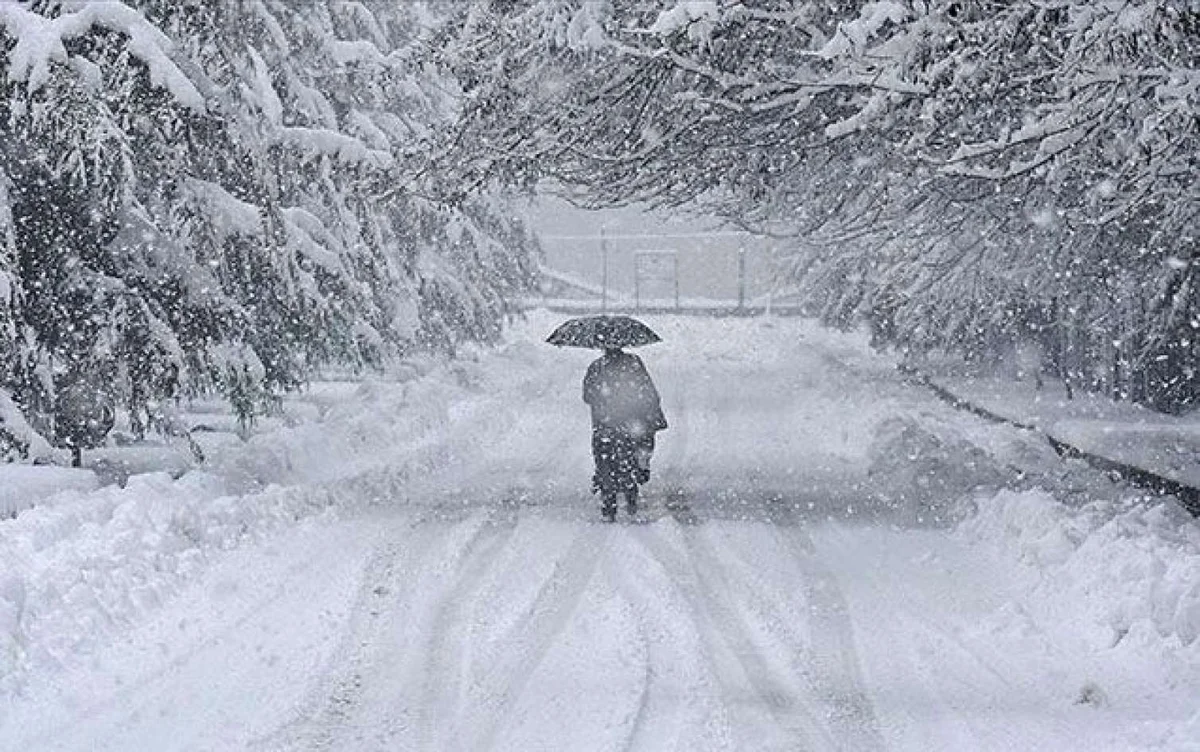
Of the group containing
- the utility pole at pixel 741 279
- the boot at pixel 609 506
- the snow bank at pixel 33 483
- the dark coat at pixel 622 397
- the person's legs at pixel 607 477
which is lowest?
the utility pole at pixel 741 279

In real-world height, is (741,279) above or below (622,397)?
below

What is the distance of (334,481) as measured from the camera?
1528 centimetres

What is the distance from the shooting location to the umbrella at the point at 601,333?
14227mm

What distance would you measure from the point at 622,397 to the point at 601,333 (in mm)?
681

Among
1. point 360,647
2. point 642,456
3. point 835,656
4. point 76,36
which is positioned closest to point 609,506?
point 642,456

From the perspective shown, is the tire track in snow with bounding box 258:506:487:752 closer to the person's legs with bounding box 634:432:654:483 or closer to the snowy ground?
the snowy ground

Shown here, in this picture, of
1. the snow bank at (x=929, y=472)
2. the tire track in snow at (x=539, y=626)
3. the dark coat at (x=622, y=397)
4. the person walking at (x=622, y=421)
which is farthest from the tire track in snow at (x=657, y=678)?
the snow bank at (x=929, y=472)

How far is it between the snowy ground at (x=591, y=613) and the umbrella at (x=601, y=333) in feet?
5.51

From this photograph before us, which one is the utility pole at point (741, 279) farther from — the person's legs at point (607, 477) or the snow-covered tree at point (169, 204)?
the person's legs at point (607, 477)

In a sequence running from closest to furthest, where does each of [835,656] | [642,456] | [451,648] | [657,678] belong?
[657,678]
[835,656]
[451,648]
[642,456]

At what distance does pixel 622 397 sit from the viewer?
14.1m

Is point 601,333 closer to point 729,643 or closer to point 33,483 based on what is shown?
point 33,483

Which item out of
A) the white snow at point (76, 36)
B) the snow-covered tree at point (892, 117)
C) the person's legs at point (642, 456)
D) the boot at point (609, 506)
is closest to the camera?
the snow-covered tree at point (892, 117)

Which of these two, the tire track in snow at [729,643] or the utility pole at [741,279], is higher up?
the tire track in snow at [729,643]
